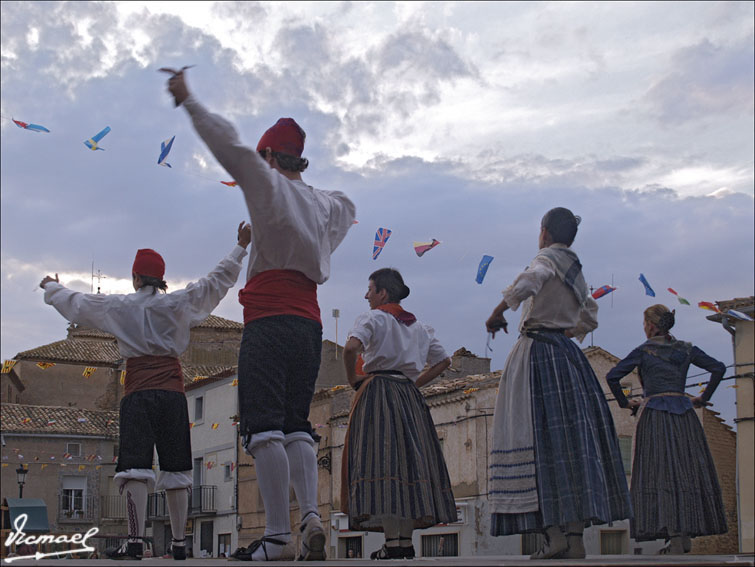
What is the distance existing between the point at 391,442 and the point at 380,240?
7475 mm

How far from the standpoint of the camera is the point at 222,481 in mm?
40031

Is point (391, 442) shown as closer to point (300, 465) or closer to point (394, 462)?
point (394, 462)

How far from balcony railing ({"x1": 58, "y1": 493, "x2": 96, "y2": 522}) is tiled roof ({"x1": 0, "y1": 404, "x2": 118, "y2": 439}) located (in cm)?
275

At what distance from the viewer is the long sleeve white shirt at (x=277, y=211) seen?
14.8 ft

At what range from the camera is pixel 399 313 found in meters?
6.62

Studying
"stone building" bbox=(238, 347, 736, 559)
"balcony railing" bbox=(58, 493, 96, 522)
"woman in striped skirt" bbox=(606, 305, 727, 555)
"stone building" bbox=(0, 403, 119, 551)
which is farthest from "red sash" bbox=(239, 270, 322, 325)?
"balcony railing" bbox=(58, 493, 96, 522)

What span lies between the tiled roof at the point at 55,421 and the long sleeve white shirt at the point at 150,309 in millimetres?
37339

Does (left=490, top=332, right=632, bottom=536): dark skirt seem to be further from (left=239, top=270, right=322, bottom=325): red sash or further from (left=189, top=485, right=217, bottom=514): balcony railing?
(left=189, top=485, right=217, bottom=514): balcony railing

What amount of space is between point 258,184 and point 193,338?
45130 mm

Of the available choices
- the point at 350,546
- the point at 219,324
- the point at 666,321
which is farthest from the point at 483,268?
the point at 219,324

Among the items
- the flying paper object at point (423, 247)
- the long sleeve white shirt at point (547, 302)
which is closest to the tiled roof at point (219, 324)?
the flying paper object at point (423, 247)

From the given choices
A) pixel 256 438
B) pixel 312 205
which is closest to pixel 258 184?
pixel 312 205

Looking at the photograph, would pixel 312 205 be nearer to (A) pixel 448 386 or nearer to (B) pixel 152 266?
(B) pixel 152 266

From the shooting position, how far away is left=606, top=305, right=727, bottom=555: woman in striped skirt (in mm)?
7031
